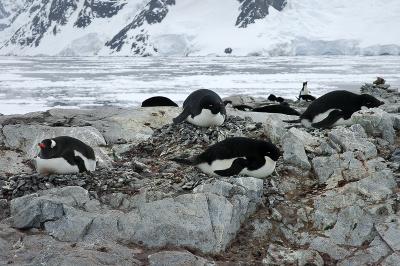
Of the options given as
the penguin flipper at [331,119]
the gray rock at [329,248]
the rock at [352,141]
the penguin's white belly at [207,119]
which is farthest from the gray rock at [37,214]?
the penguin flipper at [331,119]

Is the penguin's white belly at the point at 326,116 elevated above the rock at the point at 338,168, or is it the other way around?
the penguin's white belly at the point at 326,116

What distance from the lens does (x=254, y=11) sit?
145 m

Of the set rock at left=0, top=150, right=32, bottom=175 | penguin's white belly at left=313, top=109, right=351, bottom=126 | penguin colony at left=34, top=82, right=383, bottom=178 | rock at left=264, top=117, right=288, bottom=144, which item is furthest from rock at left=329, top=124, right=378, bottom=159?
rock at left=0, top=150, right=32, bottom=175

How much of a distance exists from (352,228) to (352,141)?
6.92ft

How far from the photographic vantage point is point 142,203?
6.22 meters

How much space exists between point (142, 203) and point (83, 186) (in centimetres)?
90

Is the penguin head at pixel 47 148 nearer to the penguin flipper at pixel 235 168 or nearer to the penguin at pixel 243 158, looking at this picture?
the penguin at pixel 243 158

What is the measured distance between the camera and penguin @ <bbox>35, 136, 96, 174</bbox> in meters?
6.92

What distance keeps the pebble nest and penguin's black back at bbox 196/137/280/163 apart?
13.1 inches

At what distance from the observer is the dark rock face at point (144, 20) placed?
6304 inches

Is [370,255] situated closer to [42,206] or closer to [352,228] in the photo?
[352,228]

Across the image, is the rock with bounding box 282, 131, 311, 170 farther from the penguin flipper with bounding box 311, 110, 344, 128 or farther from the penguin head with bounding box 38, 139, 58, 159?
the penguin head with bounding box 38, 139, 58, 159

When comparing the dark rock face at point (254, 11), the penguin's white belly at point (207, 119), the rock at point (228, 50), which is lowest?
the rock at point (228, 50)

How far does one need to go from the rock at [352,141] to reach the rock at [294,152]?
59 cm
